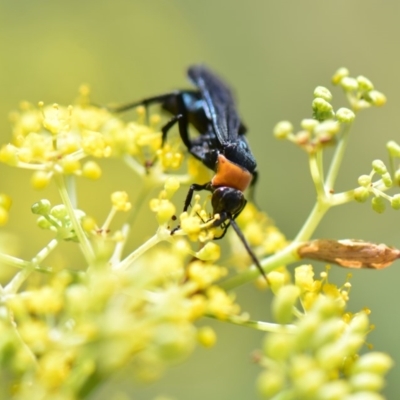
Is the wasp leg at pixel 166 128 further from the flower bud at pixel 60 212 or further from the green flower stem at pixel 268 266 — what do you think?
the flower bud at pixel 60 212

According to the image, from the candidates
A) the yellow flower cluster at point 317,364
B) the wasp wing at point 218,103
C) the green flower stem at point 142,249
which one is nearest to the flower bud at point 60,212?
→ the green flower stem at point 142,249

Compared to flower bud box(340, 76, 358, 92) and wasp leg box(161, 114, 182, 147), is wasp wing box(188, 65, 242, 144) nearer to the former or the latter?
wasp leg box(161, 114, 182, 147)

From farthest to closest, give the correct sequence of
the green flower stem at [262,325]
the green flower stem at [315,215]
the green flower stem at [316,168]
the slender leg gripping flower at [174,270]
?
the green flower stem at [315,215], the green flower stem at [316,168], the green flower stem at [262,325], the slender leg gripping flower at [174,270]

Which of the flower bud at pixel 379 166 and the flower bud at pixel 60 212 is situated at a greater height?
the flower bud at pixel 379 166

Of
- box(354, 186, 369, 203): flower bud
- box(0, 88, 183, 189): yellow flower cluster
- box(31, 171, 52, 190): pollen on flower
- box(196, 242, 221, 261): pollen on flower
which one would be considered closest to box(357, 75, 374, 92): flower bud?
box(354, 186, 369, 203): flower bud

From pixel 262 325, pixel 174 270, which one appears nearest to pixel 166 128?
pixel 262 325

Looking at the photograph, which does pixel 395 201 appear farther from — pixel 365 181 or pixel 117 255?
pixel 117 255
